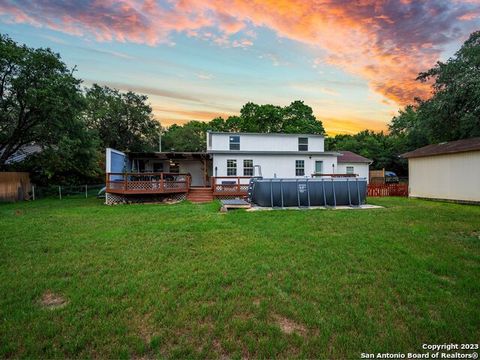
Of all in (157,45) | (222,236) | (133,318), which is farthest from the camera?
(157,45)

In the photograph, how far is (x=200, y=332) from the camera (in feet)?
8.88

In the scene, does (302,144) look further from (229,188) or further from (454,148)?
(454,148)

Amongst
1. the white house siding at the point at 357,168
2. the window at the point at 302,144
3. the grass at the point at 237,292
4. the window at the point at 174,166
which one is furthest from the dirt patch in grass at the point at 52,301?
the white house siding at the point at 357,168

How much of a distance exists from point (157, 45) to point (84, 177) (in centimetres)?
1455

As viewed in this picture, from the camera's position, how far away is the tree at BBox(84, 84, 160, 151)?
27438 mm

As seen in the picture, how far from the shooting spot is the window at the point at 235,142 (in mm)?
19062

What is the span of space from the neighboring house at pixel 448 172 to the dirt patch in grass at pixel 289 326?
588 inches

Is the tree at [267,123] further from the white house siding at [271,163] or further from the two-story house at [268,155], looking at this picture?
the white house siding at [271,163]

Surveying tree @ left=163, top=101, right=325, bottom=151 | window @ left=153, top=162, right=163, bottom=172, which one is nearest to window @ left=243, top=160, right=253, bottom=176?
window @ left=153, top=162, right=163, bottom=172

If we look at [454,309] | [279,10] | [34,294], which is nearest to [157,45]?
[279,10]

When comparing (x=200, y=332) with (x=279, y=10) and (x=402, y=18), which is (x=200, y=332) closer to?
(x=279, y=10)

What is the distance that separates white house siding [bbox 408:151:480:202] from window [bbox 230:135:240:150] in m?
12.2

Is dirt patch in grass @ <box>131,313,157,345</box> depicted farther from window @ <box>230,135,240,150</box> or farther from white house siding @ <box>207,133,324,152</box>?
window @ <box>230,135,240,150</box>

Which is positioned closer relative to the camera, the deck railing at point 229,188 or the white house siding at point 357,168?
the deck railing at point 229,188
